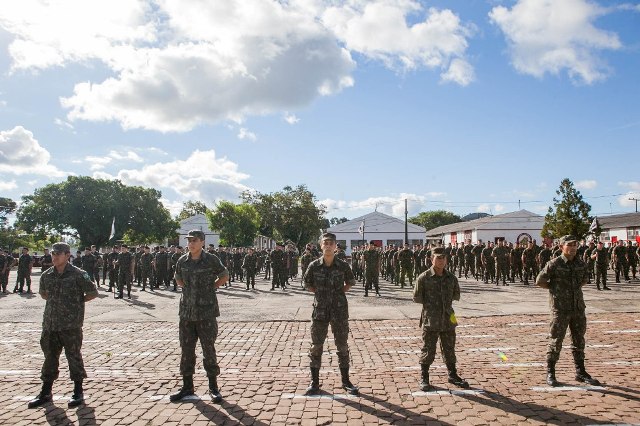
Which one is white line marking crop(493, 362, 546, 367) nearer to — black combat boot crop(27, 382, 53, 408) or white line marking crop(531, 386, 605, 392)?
white line marking crop(531, 386, 605, 392)

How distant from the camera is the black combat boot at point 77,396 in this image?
5340 millimetres

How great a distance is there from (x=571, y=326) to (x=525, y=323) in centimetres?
447

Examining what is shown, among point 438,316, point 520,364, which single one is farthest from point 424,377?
point 520,364

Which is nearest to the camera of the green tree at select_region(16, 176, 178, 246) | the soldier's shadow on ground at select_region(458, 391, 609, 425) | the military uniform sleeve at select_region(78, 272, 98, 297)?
the soldier's shadow on ground at select_region(458, 391, 609, 425)

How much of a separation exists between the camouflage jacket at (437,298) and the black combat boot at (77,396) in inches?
167

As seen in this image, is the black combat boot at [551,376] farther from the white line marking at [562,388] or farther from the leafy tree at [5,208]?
the leafy tree at [5,208]

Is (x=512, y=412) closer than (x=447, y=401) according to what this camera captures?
Yes

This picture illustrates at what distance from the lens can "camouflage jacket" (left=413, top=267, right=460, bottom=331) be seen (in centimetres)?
582

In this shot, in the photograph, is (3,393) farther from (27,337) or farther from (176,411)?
(27,337)

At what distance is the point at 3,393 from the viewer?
5836mm

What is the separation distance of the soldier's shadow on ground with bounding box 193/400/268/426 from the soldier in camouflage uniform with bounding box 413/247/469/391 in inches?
84.5

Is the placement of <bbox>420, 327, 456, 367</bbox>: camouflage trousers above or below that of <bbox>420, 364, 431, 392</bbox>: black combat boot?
above

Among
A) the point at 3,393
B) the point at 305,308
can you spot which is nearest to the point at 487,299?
the point at 305,308

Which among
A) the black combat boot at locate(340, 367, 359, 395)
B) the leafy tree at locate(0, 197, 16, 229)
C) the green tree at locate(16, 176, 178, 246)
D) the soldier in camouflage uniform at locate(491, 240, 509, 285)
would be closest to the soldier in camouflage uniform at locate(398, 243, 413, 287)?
the soldier in camouflage uniform at locate(491, 240, 509, 285)
